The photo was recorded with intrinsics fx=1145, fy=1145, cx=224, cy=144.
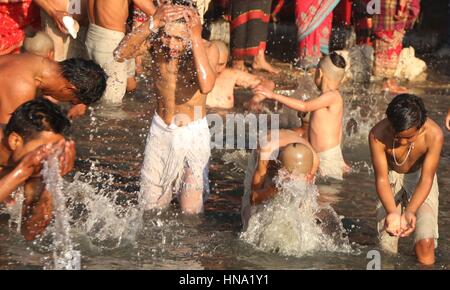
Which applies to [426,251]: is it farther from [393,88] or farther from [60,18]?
[393,88]

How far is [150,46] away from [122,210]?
114 centimetres

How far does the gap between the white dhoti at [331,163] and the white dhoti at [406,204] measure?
4.94 ft

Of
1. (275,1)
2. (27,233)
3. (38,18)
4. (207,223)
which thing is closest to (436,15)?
(275,1)

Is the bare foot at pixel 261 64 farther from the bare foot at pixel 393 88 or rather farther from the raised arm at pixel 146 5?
the raised arm at pixel 146 5

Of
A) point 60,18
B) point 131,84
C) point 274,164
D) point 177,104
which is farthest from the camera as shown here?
point 131,84

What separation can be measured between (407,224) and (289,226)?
806 mm

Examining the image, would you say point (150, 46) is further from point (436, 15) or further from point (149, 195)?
point (436, 15)

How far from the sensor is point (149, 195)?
25.7 ft

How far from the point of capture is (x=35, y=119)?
243 inches

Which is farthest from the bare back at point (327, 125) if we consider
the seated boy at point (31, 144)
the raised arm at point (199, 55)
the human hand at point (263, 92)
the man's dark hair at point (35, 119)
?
the man's dark hair at point (35, 119)

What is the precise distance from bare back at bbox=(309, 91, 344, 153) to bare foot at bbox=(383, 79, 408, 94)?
311 centimetres

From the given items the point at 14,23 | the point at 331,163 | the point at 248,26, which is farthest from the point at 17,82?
the point at 248,26

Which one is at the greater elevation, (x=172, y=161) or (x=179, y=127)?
(x=179, y=127)

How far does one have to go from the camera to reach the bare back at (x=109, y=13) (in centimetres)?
1009
